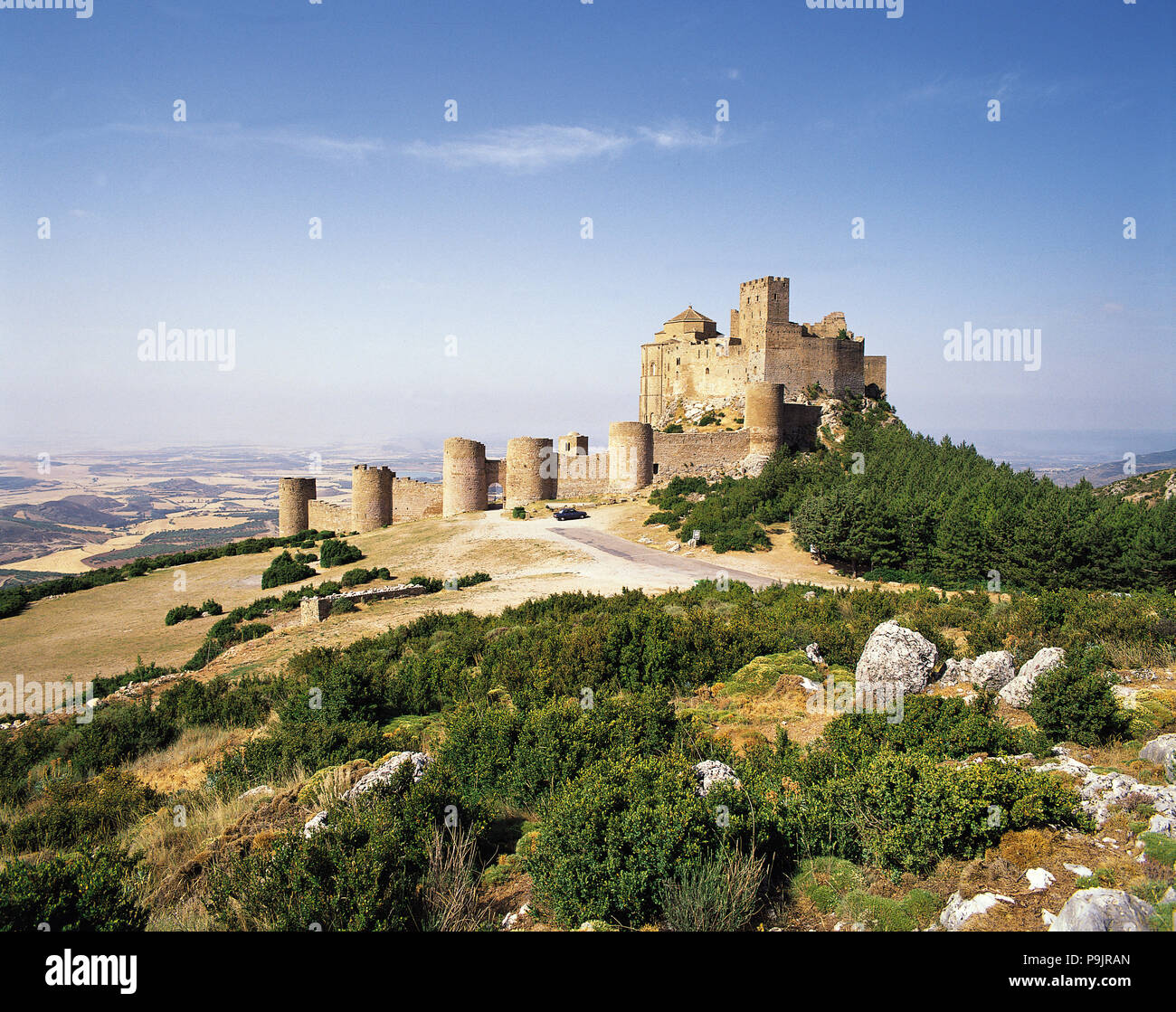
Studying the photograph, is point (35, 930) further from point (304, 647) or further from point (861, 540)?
point (861, 540)

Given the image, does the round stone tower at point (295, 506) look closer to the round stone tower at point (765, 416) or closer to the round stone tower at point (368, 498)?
the round stone tower at point (368, 498)

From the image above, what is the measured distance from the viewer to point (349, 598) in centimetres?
1856

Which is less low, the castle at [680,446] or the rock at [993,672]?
the castle at [680,446]

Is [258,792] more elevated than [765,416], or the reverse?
[765,416]

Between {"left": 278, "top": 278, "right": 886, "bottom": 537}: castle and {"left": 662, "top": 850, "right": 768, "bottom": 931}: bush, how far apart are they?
31997mm

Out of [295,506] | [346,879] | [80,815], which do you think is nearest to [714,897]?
[346,879]

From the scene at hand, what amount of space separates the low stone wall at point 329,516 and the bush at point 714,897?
3611 cm

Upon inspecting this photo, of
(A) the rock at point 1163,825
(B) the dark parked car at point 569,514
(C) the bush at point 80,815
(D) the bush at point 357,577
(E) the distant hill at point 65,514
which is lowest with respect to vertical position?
(E) the distant hill at point 65,514

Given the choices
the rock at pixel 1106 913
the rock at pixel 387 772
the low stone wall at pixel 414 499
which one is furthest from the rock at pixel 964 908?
Answer: the low stone wall at pixel 414 499

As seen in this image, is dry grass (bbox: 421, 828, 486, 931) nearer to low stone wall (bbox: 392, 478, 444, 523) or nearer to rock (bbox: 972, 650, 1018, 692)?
rock (bbox: 972, 650, 1018, 692)

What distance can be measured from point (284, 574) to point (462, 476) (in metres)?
11.6

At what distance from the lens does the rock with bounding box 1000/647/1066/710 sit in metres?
7.61

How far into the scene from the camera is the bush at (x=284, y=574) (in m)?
25.9

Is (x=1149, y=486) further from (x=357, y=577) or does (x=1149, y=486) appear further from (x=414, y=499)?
(x=357, y=577)
